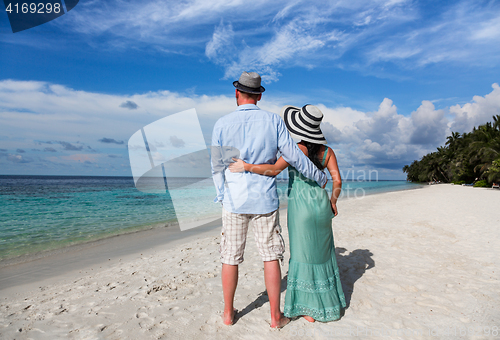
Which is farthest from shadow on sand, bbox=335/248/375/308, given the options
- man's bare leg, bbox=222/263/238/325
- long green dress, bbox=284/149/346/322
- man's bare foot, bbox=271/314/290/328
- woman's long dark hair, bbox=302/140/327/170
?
woman's long dark hair, bbox=302/140/327/170

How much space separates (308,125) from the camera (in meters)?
2.44

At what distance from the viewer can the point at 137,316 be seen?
9.03 feet

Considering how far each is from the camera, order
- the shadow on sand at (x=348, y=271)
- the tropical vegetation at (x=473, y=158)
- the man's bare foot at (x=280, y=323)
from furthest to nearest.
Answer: the tropical vegetation at (x=473, y=158) → the shadow on sand at (x=348, y=271) → the man's bare foot at (x=280, y=323)

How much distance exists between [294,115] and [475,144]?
142ft

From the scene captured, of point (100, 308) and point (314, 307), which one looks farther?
point (100, 308)

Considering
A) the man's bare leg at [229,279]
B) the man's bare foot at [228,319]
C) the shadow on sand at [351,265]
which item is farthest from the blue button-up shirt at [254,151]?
the shadow on sand at [351,265]

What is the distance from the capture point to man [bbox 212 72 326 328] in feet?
7.23

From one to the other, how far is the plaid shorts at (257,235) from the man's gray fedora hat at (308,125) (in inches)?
29.7

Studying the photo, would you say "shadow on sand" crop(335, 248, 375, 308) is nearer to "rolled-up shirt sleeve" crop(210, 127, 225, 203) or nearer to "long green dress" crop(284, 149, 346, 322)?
"long green dress" crop(284, 149, 346, 322)

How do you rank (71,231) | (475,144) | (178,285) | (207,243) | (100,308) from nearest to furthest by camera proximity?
(100,308) < (178,285) < (207,243) < (71,231) < (475,144)

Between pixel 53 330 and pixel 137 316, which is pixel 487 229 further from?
pixel 53 330

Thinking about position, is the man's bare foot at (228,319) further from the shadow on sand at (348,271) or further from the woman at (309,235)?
the woman at (309,235)

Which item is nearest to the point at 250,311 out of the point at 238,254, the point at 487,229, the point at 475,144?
the point at 238,254

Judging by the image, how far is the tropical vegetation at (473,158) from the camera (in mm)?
29900
